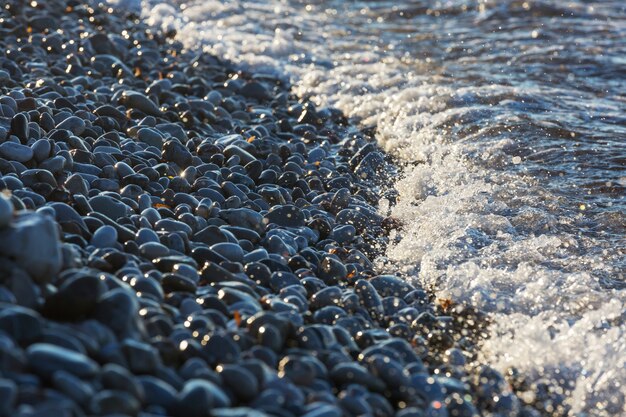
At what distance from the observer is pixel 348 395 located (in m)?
2.53

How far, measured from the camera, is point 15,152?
3.98m

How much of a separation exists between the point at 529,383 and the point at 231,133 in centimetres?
310

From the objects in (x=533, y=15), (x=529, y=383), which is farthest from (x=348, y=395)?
(x=533, y=15)

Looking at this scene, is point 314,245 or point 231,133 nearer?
point 314,245

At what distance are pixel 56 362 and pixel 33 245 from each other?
52 cm

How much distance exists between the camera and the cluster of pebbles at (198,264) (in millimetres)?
2291

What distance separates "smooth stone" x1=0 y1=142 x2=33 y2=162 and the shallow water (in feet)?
6.48

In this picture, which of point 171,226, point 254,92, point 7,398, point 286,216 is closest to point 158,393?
point 7,398

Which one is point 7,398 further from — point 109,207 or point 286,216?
point 286,216

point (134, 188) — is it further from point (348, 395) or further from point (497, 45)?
point (497, 45)

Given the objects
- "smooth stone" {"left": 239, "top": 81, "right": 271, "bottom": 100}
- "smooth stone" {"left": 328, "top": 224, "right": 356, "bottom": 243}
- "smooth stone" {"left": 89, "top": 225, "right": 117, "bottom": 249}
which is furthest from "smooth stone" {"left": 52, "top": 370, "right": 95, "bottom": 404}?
"smooth stone" {"left": 239, "top": 81, "right": 271, "bottom": 100}

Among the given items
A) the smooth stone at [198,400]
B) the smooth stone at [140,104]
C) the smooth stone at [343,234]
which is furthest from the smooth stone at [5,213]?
the smooth stone at [140,104]

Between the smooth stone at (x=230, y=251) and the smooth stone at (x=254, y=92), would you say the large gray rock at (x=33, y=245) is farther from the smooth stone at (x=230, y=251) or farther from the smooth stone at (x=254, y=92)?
the smooth stone at (x=254, y=92)

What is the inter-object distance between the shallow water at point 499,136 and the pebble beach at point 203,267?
195 millimetres
